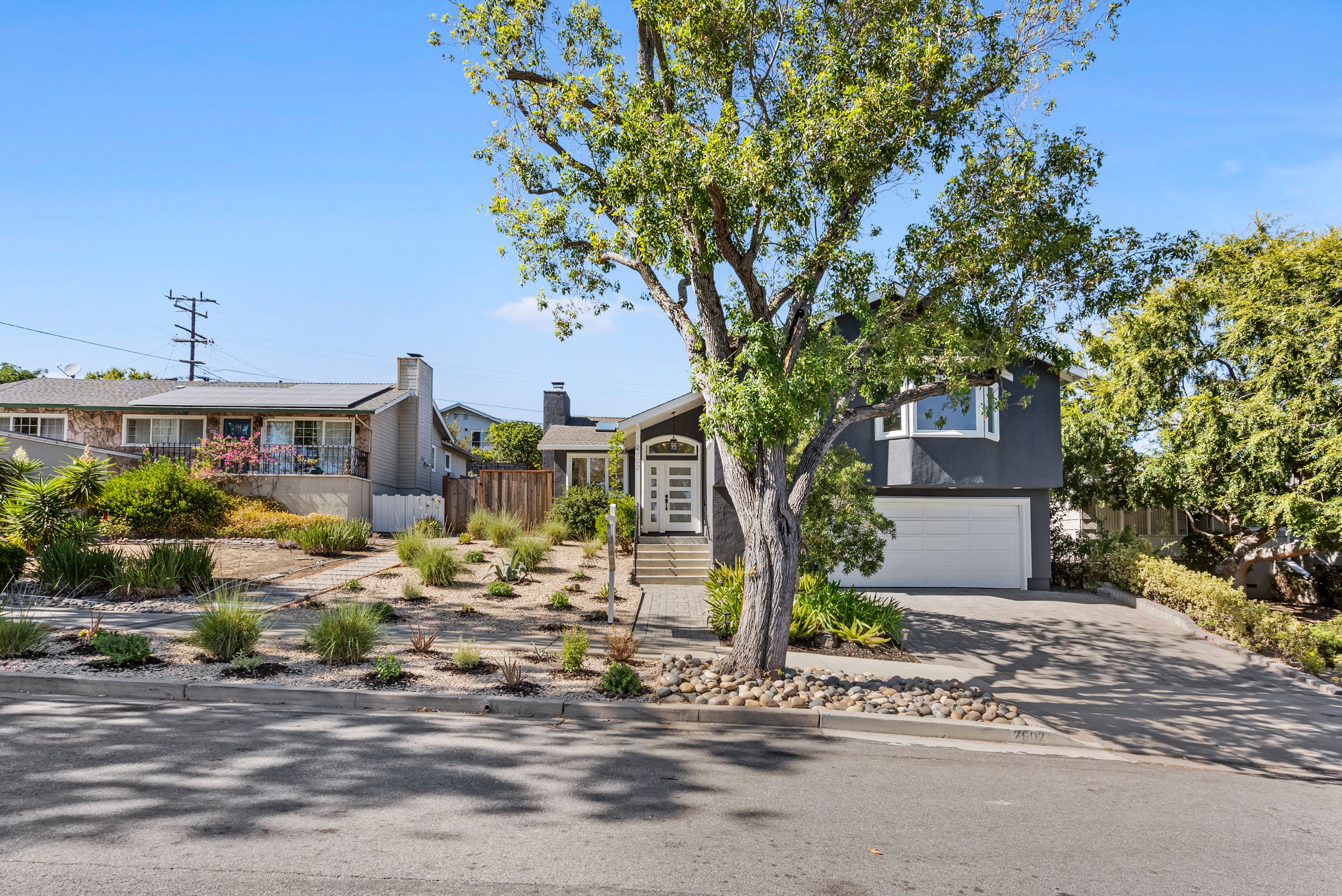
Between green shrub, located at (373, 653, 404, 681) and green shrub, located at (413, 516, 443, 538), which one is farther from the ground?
green shrub, located at (413, 516, 443, 538)

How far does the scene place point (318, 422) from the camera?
82.5ft

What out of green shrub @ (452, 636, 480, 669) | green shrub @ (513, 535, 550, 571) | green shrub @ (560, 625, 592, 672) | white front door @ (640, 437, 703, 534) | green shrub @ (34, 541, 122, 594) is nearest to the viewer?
green shrub @ (452, 636, 480, 669)

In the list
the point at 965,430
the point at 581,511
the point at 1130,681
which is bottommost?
the point at 1130,681

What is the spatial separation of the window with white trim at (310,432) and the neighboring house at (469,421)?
30.2 m

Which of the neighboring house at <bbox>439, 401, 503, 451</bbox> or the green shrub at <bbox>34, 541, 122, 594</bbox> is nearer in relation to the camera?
the green shrub at <bbox>34, 541, 122, 594</bbox>

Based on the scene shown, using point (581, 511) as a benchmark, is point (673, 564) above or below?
below

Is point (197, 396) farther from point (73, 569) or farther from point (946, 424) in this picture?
point (946, 424)

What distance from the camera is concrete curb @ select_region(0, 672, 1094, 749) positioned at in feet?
23.7

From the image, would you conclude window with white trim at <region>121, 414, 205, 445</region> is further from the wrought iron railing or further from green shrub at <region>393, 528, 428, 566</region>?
green shrub at <region>393, 528, 428, 566</region>

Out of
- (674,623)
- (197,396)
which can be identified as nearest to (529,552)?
(674,623)

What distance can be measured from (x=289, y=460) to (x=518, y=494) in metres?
7.09

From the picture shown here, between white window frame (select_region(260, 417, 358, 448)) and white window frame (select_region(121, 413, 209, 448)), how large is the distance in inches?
77.9

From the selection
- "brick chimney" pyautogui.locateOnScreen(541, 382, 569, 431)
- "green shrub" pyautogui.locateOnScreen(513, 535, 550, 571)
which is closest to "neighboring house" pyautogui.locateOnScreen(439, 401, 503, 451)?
"brick chimney" pyautogui.locateOnScreen(541, 382, 569, 431)

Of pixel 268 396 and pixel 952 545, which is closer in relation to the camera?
pixel 952 545
